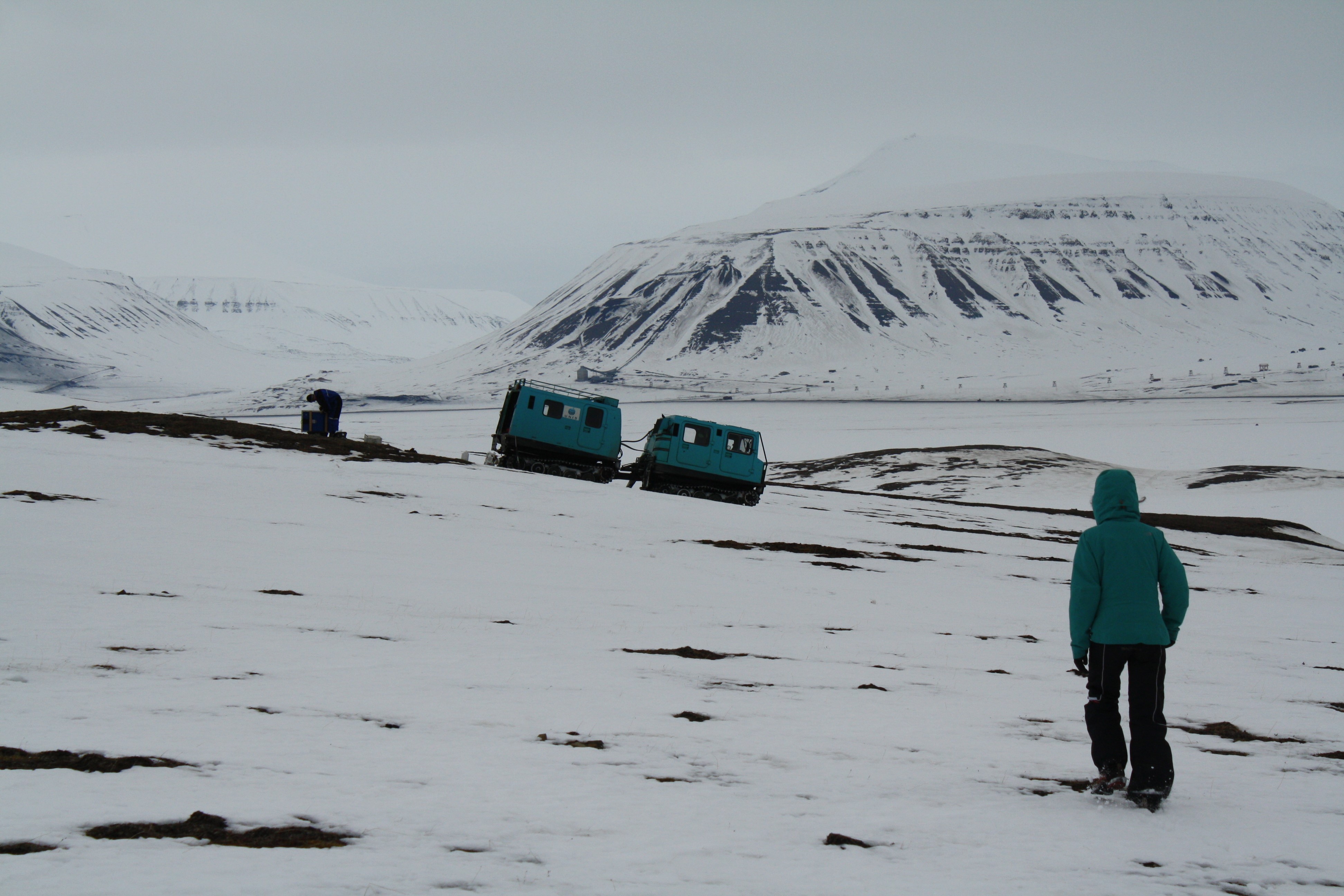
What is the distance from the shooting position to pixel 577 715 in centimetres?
918

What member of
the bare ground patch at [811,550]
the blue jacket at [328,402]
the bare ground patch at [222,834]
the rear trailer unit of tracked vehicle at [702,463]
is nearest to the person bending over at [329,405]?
the blue jacket at [328,402]

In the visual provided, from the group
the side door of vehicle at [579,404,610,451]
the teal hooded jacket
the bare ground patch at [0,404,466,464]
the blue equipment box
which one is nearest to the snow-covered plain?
the teal hooded jacket

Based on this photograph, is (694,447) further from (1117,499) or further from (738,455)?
(1117,499)

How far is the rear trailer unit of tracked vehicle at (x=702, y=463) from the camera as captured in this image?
123ft

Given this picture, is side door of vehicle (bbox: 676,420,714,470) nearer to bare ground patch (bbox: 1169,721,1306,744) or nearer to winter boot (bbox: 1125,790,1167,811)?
bare ground patch (bbox: 1169,721,1306,744)

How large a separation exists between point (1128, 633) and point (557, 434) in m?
30.3

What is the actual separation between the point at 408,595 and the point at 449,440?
93.3 meters

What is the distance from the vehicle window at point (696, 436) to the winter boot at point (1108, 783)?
30.0 metres

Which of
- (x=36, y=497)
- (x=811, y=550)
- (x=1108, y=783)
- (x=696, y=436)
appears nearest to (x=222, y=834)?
(x=1108, y=783)

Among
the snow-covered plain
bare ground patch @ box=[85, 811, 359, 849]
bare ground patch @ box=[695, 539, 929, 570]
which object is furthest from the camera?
bare ground patch @ box=[695, 539, 929, 570]

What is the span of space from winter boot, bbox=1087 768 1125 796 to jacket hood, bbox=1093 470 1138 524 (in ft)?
6.72

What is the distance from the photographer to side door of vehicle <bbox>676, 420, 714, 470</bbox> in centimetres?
3750

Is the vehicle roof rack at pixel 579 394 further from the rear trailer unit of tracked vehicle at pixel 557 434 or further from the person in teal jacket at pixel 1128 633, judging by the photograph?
the person in teal jacket at pixel 1128 633

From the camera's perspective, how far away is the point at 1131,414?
12788 cm
